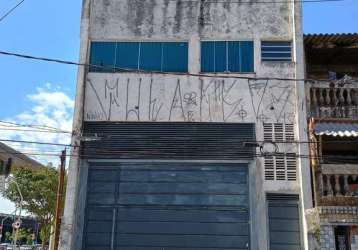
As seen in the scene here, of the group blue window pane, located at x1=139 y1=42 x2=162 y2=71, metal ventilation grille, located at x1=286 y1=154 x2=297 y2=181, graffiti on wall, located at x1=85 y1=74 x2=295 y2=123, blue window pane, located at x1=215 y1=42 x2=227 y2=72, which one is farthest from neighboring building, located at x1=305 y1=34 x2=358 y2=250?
blue window pane, located at x1=139 y1=42 x2=162 y2=71

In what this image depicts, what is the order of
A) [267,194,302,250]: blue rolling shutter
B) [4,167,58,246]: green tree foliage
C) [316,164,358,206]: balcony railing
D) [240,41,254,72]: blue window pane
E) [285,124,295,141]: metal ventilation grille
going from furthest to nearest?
[4,167,58,246]: green tree foliage → [240,41,254,72]: blue window pane → [285,124,295,141]: metal ventilation grille → [267,194,302,250]: blue rolling shutter → [316,164,358,206]: balcony railing

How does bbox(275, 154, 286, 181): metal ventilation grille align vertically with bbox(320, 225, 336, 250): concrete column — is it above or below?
above

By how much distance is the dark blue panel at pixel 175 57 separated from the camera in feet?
46.3

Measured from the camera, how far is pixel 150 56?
14297 mm

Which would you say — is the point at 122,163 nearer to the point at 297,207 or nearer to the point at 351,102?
the point at 297,207

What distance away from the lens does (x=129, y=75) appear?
1401 cm

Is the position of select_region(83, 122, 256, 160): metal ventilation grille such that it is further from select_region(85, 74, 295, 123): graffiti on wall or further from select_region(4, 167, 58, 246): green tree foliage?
select_region(4, 167, 58, 246): green tree foliage

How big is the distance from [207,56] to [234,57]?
81cm

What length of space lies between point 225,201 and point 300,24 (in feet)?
18.5

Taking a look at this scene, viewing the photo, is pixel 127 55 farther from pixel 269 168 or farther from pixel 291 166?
pixel 291 166

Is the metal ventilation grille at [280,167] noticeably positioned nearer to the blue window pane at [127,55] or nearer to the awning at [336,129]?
the awning at [336,129]

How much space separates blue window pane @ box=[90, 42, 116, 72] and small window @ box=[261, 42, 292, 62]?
4530mm

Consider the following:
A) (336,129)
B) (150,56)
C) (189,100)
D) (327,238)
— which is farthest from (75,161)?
(336,129)

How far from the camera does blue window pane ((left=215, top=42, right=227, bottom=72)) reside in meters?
14.1
